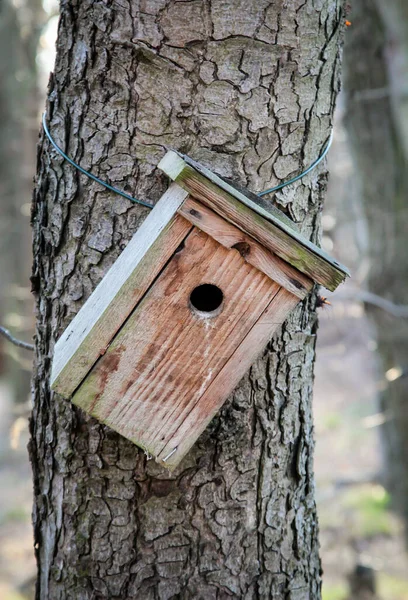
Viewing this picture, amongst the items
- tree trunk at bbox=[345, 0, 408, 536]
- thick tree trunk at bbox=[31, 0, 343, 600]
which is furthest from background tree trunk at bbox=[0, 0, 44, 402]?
thick tree trunk at bbox=[31, 0, 343, 600]

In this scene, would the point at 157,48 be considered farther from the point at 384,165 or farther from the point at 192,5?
the point at 384,165

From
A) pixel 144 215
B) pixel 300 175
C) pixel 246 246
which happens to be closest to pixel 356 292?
pixel 300 175

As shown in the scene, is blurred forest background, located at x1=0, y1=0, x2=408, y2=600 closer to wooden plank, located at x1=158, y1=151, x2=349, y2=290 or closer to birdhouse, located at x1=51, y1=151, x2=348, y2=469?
birdhouse, located at x1=51, y1=151, x2=348, y2=469

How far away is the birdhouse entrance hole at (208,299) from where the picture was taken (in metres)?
1.59

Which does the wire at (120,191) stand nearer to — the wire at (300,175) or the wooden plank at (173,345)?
the wire at (300,175)

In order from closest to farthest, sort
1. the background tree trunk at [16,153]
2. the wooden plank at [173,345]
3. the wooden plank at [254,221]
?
the wooden plank at [254,221] → the wooden plank at [173,345] → the background tree trunk at [16,153]

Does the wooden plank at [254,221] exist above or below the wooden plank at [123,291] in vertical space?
above

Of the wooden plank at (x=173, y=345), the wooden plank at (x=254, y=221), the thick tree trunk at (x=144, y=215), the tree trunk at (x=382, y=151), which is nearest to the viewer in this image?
the wooden plank at (x=254, y=221)

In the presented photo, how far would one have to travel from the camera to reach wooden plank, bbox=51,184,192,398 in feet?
5.00

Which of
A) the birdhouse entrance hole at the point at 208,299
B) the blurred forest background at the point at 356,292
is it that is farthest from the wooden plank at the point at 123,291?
the blurred forest background at the point at 356,292

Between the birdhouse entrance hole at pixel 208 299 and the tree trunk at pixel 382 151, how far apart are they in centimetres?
338

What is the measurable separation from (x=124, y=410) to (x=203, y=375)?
0.79ft

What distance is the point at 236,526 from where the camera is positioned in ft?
6.23

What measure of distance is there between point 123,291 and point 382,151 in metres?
4.07
